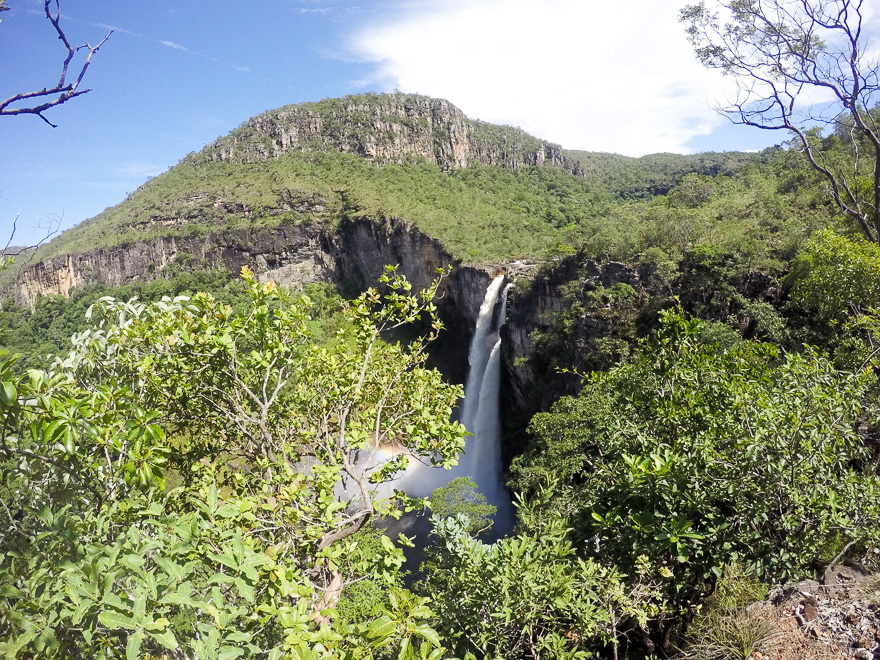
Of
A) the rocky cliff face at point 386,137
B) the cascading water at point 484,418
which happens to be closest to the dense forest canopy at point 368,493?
the cascading water at point 484,418

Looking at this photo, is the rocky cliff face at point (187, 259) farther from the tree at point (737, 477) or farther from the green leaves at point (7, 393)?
the green leaves at point (7, 393)

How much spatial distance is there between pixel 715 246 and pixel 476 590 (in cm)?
1748

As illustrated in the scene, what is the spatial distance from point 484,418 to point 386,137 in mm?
54817

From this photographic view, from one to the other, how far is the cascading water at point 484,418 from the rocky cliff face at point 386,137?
45863 mm

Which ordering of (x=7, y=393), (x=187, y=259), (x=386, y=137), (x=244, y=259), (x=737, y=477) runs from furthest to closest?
(x=386, y=137) < (x=187, y=259) < (x=244, y=259) < (x=737, y=477) < (x=7, y=393)

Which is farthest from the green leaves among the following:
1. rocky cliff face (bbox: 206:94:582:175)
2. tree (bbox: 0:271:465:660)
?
rocky cliff face (bbox: 206:94:582:175)

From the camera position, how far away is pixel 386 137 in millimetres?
69562

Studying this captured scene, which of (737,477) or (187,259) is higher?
(187,259)

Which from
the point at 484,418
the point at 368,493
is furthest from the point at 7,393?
the point at 484,418

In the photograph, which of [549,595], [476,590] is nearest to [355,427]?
[476,590]

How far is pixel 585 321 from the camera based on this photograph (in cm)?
1939

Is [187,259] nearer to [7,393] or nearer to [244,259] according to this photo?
[244,259]

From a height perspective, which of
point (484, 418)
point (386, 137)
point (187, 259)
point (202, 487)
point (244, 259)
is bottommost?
point (484, 418)

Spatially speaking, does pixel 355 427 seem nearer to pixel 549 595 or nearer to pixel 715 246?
pixel 549 595
